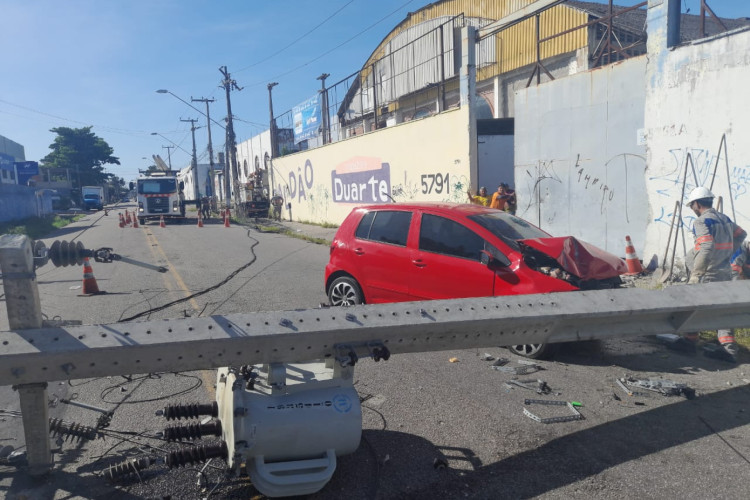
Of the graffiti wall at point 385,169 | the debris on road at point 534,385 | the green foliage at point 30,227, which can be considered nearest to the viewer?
the debris on road at point 534,385

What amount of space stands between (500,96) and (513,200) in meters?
10.1

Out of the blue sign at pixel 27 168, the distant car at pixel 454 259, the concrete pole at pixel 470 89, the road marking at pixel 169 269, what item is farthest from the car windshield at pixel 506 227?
the blue sign at pixel 27 168

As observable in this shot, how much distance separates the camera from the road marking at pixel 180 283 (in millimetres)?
5325

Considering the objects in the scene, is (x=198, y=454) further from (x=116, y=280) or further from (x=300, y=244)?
(x=300, y=244)

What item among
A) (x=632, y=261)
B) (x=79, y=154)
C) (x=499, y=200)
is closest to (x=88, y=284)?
(x=499, y=200)

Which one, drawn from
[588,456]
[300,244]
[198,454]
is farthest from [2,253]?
[300,244]

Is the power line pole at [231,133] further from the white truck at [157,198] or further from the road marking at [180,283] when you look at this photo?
the road marking at [180,283]

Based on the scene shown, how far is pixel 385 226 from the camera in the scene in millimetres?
7293

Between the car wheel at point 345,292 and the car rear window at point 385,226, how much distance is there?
0.63 metres

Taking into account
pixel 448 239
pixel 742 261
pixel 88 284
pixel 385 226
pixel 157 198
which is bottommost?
pixel 88 284

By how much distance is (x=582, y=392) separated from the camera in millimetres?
5004

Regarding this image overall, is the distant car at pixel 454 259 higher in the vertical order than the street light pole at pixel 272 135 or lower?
lower

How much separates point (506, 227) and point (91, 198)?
222ft

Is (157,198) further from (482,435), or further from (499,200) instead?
(482,435)
